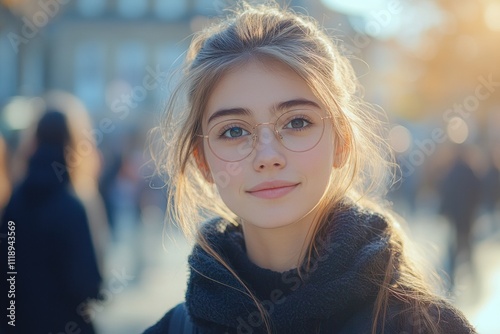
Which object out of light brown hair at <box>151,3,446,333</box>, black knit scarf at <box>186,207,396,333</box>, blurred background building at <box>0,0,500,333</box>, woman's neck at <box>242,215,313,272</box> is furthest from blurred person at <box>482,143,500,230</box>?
black knit scarf at <box>186,207,396,333</box>

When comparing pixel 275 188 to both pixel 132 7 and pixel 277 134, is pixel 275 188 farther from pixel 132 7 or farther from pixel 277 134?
pixel 132 7

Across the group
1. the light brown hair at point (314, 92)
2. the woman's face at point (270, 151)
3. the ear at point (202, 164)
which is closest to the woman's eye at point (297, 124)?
the woman's face at point (270, 151)

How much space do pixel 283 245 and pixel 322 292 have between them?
38cm

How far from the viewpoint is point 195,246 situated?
2.58 metres

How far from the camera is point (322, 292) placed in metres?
2.17

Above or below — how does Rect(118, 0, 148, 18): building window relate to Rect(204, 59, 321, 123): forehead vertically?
above

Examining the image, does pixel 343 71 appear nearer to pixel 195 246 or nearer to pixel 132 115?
pixel 195 246

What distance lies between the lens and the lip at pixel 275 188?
7.74ft

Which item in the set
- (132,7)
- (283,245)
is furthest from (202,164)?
(132,7)

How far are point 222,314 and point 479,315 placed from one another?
6.55 m

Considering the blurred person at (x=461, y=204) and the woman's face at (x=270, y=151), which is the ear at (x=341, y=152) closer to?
the woman's face at (x=270, y=151)

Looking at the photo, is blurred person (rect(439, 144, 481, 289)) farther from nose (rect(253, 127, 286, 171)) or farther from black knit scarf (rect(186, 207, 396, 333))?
nose (rect(253, 127, 286, 171))

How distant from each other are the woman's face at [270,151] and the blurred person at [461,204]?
7.97 meters

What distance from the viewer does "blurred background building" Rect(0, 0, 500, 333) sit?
365 inches
